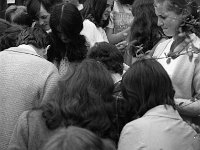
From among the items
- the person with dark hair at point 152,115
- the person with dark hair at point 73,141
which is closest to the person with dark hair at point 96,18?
the person with dark hair at point 152,115

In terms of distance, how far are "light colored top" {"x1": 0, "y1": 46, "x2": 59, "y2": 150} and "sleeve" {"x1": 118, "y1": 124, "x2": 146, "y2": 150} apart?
0.72 metres

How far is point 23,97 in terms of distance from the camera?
381cm

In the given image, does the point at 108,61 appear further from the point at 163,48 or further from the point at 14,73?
the point at 14,73

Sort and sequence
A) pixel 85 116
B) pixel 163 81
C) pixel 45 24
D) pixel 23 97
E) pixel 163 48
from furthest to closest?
pixel 45 24, pixel 163 48, pixel 23 97, pixel 163 81, pixel 85 116

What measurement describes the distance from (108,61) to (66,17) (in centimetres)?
56

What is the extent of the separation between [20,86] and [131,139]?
0.94 metres

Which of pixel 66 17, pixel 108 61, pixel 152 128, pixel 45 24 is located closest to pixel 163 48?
pixel 108 61

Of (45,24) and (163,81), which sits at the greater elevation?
(163,81)

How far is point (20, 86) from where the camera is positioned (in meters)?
3.82

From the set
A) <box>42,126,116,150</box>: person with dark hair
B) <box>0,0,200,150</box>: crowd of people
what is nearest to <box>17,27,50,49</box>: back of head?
<box>0,0,200,150</box>: crowd of people

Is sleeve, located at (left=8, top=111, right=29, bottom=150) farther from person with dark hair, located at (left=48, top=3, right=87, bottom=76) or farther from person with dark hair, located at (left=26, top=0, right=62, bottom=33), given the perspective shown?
person with dark hair, located at (left=26, top=0, right=62, bottom=33)

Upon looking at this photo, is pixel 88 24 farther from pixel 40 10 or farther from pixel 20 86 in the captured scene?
pixel 20 86

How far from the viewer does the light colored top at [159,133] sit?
3346mm

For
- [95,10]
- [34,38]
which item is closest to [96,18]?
[95,10]
